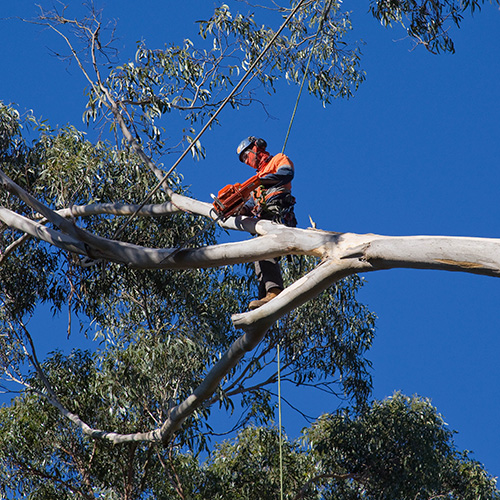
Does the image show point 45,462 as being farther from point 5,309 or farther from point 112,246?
point 112,246

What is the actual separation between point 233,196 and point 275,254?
61 cm

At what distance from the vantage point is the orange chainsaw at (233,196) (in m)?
5.53

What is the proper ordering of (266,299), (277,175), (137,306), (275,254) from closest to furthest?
(275,254) → (266,299) → (277,175) → (137,306)

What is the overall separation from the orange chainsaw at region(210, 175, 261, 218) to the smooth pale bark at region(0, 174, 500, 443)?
0.10 metres

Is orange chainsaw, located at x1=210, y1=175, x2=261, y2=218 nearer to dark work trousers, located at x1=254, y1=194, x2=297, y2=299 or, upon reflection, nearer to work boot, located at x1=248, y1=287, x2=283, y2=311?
dark work trousers, located at x1=254, y1=194, x2=297, y2=299

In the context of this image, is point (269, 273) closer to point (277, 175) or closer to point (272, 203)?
point (272, 203)

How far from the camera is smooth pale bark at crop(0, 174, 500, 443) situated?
4.12 metres

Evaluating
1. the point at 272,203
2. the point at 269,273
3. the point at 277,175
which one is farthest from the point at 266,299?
the point at 277,175

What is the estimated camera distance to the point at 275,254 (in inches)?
203

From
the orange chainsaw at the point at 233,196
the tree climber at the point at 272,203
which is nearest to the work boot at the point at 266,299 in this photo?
the tree climber at the point at 272,203

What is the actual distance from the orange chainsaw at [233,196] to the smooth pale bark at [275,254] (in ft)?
0.32

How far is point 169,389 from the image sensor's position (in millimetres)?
9305

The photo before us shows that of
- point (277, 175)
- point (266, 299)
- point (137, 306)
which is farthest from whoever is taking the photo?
point (137, 306)

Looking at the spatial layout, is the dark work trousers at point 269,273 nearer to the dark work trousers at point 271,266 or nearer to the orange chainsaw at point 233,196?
the dark work trousers at point 271,266
